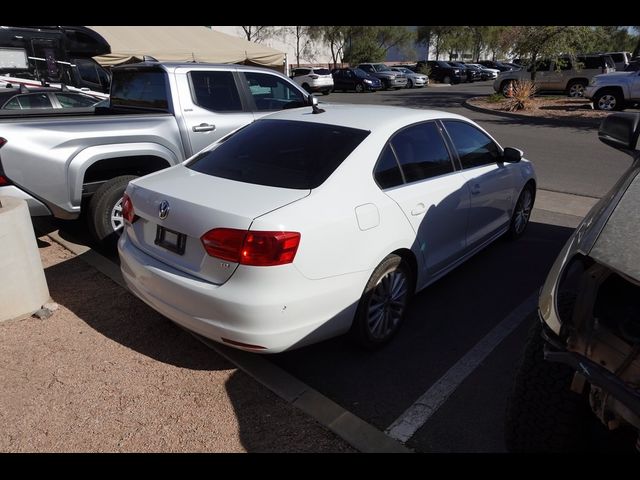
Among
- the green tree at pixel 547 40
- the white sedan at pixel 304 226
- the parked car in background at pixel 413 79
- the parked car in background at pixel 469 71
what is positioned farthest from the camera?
the parked car in background at pixel 469 71

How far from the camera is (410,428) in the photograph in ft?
8.44

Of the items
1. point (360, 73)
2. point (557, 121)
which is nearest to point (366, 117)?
point (557, 121)

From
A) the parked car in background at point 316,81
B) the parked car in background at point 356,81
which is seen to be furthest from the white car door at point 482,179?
the parked car in background at point 356,81

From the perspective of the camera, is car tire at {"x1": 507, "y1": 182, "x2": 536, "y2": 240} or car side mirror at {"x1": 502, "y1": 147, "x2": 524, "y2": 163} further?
car tire at {"x1": 507, "y1": 182, "x2": 536, "y2": 240}

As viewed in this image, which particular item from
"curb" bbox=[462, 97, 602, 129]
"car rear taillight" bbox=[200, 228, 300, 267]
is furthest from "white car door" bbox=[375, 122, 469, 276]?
"curb" bbox=[462, 97, 602, 129]

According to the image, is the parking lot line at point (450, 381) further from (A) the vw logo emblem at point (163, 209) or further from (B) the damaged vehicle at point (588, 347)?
(A) the vw logo emblem at point (163, 209)

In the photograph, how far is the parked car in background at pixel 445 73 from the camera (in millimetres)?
36375

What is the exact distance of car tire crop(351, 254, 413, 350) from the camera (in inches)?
118

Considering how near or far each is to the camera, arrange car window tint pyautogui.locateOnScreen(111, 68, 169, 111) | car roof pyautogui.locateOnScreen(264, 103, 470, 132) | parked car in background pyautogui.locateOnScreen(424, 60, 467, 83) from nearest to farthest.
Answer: car roof pyautogui.locateOnScreen(264, 103, 470, 132) → car window tint pyautogui.locateOnScreen(111, 68, 169, 111) → parked car in background pyautogui.locateOnScreen(424, 60, 467, 83)

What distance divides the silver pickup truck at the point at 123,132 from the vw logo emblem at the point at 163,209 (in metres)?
1.84

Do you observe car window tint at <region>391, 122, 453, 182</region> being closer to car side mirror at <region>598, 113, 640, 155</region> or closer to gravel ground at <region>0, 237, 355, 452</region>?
car side mirror at <region>598, 113, 640, 155</region>

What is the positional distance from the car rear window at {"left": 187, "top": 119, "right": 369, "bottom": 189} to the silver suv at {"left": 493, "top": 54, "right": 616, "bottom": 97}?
19.7m
